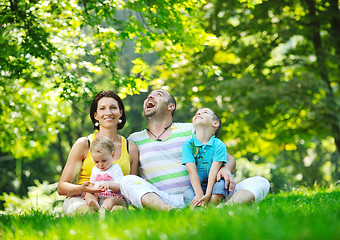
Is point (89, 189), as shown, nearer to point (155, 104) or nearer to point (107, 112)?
point (107, 112)

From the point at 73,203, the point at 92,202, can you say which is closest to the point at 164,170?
the point at 92,202

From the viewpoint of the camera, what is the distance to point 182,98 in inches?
448

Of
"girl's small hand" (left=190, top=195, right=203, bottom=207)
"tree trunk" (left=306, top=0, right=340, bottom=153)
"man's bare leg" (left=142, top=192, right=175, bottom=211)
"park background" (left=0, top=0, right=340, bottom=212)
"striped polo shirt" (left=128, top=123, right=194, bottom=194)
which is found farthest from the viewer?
"tree trunk" (left=306, top=0, right=340, bottom=153)

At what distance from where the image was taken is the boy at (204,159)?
12.1 feet

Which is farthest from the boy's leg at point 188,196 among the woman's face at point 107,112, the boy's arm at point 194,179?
the woman's face at point 107,112

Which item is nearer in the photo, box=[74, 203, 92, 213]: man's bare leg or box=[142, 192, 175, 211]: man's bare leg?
box=[142, 192, 175, 211]: man's bare leg

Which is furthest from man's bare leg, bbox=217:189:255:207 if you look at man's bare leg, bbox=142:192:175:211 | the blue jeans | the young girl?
the young girl

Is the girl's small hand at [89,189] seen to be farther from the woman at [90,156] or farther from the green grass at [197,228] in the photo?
the green grass at [197,228]

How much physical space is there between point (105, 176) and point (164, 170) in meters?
0.77

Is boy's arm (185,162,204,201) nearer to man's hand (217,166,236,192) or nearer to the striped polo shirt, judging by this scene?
man's hand (217,166,236,192)

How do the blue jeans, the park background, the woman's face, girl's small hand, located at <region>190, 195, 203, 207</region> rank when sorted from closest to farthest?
girl's small hand, located at <region>190, 195, 203, 207</region> < the blue jeans < the woman's face < the park background

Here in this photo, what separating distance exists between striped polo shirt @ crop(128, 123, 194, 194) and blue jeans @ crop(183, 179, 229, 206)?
0.18 meters

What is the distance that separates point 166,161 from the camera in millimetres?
4324

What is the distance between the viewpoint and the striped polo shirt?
4.20 metres
